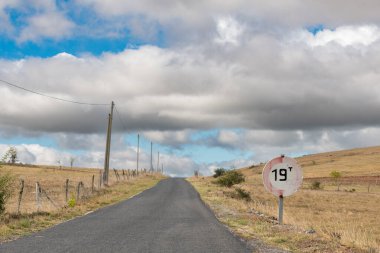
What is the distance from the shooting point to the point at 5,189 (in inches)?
707

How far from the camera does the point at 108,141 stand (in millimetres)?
49438

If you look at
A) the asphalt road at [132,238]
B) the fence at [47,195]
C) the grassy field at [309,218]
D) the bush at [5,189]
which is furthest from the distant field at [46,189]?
the grassy field at [309,218]

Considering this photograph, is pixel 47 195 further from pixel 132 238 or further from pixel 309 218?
pixel 309 218

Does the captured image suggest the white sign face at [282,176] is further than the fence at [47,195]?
No

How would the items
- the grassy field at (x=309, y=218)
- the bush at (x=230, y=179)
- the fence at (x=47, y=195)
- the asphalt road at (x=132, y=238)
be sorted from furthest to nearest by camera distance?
the bush at (x=230, y=179) < the fence at (x=47, y=195) < the grassy field at (x=309, y=218) < the asphalt road at (x=132, y=238)

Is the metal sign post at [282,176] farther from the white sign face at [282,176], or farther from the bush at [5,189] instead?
the bush at [5,189]

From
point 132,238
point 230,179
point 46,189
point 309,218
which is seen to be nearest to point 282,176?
point 132,238

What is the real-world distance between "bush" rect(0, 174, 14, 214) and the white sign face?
9898mm

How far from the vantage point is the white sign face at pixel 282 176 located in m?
13.6

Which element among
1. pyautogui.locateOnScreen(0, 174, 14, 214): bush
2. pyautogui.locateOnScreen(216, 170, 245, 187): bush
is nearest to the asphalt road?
pyautogui.locateOnScreen(0, 174, 14, 214): bush

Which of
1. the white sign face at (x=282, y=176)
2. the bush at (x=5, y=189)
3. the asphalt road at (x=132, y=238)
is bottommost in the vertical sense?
the asphalt road at (x=132, y=238)

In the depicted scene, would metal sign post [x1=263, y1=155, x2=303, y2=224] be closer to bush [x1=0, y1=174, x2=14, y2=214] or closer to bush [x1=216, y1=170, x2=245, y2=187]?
bush [x1=0, y1=174, x2=14, y2=214]

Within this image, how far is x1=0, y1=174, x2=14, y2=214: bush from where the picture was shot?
1776 centimetres

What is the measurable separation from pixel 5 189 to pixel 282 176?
408 inches
